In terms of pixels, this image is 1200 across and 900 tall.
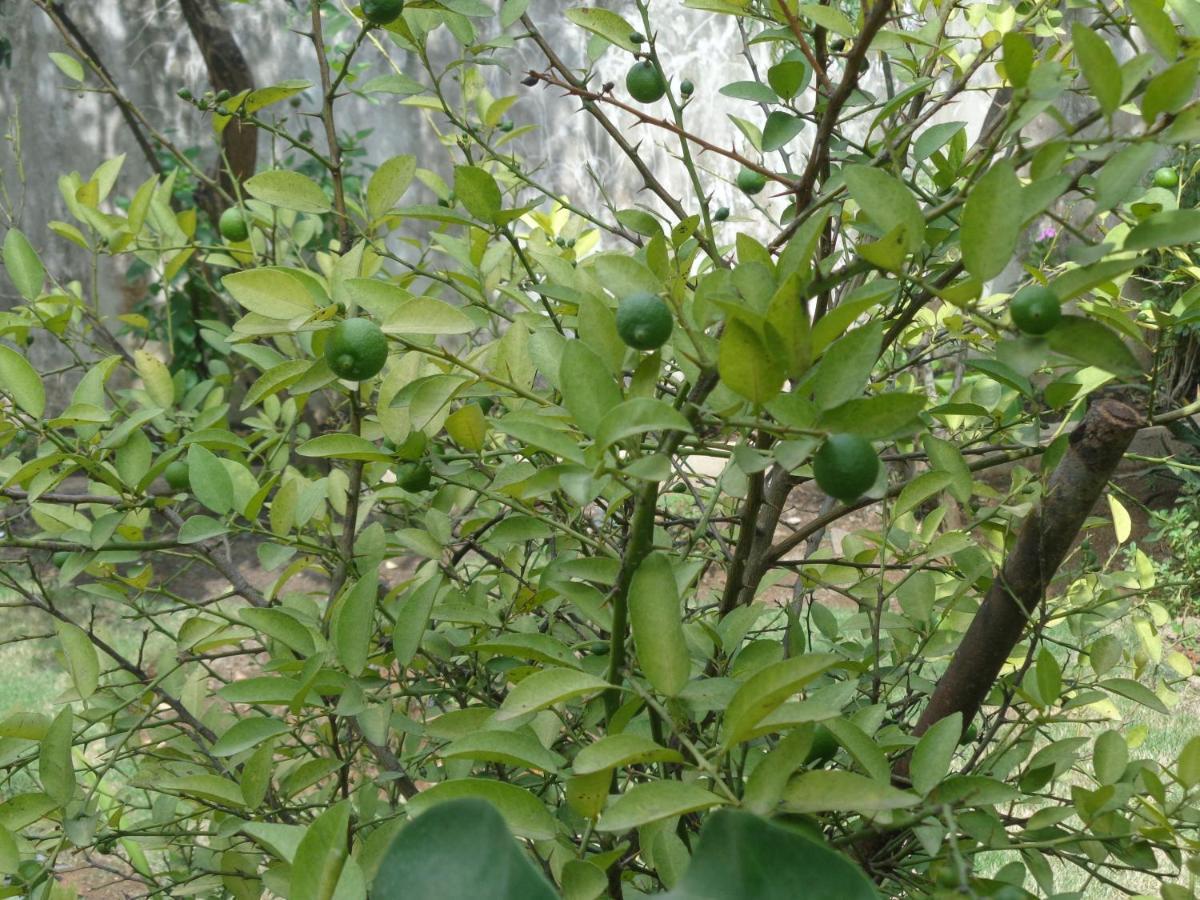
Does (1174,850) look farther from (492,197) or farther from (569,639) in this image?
(492,197)

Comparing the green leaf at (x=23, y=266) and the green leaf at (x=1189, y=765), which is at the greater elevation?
the green leaf at (x=23, y=266)

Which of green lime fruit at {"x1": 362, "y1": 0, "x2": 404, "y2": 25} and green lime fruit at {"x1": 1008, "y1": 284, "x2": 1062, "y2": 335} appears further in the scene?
green lime fruit at {"x1": 362, "y1": 0, "x2": 404, "y2": 25}

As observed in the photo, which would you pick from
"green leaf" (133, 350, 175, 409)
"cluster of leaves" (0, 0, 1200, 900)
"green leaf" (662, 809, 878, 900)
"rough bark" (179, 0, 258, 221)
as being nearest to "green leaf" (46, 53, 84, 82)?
"cluster of leaves" (0, 0, 1200, 900)

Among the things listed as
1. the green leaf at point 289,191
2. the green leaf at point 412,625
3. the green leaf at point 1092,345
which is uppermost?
the green leaf at point 289,191

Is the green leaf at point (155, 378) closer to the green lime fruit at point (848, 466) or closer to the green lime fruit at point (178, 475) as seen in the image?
the green lime fruit at point (178, 475)

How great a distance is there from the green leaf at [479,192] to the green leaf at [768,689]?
53 centimetres

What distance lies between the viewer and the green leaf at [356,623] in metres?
0.76

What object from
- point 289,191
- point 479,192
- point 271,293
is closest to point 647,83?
point 479,192

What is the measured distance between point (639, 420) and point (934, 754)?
33 centimetres

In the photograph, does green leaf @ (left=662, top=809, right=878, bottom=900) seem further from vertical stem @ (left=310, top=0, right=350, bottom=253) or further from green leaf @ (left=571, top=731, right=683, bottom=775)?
vertical stem @ (left=310, top=0, right=350, bottom=253)

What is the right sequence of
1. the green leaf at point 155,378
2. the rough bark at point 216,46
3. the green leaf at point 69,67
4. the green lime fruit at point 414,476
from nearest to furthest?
the green lime fruit at point 414,476
the green leaf at point 155,378
the green leaf at point 69,67
the rough bark at point 216,46

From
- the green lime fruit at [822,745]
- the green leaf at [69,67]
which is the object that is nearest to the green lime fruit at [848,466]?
the green lime fruit at [822,745]

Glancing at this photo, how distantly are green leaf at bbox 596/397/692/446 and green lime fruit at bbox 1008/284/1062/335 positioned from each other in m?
0.18

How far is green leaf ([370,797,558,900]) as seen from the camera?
1.36ft
